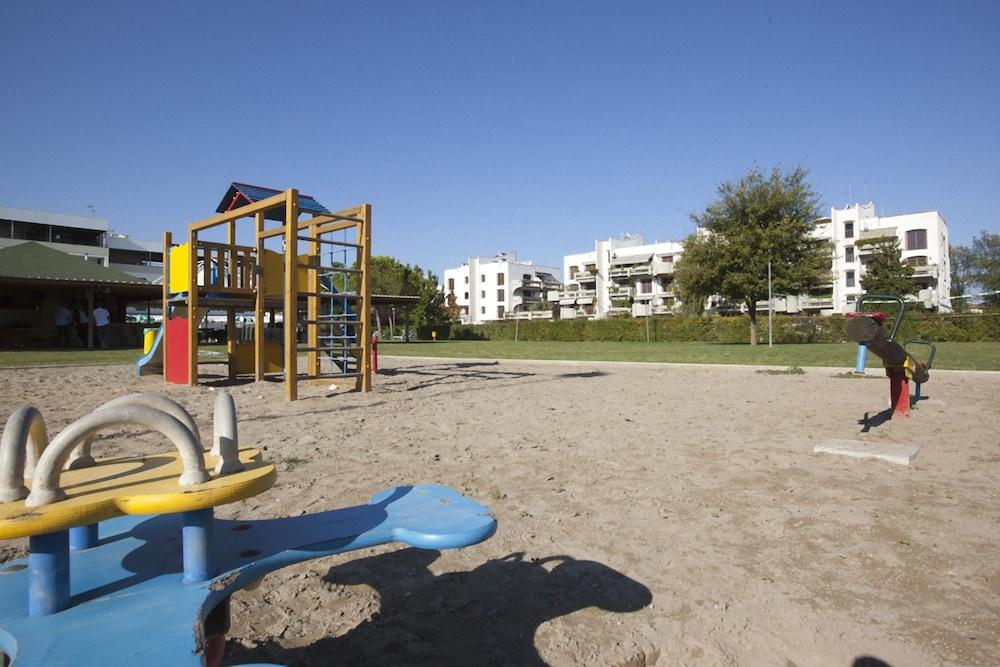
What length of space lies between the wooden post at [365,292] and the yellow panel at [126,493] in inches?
329

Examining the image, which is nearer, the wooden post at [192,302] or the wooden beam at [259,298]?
the wooden post at [192,302]

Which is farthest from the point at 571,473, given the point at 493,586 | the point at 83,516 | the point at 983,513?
the point at 83,516

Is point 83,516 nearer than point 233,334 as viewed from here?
Yes

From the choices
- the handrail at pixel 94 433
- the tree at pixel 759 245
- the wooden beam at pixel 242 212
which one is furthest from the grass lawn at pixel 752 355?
the handrail at pixel 94 433

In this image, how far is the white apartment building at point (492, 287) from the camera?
102 metres

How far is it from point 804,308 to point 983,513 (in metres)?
72.7

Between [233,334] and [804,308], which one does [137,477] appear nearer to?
[233,334]

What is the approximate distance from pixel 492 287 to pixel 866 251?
55149mm

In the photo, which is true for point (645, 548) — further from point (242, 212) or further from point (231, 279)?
point (231, 279)

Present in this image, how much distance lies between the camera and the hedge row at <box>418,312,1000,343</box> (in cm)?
3531

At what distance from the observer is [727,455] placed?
5.35 meters

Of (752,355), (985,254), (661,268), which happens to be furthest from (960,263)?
(752,355)

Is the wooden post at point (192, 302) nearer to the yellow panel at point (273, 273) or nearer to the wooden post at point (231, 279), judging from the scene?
the wooden post at point (231, 279)

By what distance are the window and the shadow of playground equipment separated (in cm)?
8026
